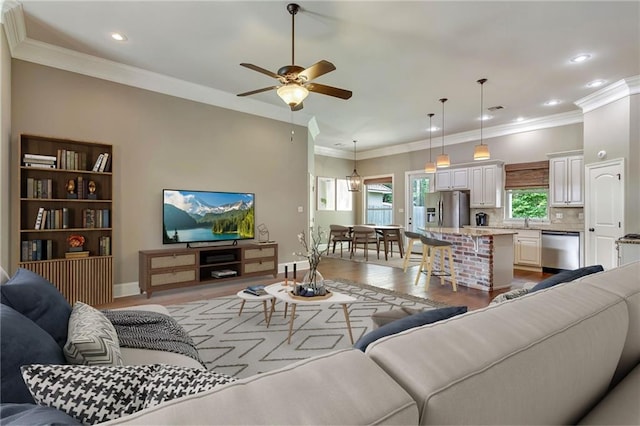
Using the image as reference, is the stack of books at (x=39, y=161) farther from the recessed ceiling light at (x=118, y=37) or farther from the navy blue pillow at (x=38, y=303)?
the navy blue pillow at (x=38, y=303)

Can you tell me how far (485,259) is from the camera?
4.55m

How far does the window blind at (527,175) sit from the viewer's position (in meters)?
6.30

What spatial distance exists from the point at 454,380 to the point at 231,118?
208 inches

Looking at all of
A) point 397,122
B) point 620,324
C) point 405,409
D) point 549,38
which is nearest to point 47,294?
point 405,409

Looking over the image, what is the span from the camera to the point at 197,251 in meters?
4.52

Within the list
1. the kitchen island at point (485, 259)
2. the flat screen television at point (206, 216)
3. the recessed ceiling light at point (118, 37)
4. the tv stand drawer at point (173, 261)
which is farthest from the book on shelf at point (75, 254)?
the kitchen island at point (485, 259)

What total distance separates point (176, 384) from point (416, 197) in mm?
8423

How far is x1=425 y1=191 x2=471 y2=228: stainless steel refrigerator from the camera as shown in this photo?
723 centimetres

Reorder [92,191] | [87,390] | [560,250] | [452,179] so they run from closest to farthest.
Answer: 1. [87,390]
2. [92,191]
3. [560,250]
4. [452,179]

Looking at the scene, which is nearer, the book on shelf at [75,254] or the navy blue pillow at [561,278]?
the navy blue pillow at [561,278]

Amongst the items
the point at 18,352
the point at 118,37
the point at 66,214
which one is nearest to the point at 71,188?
the point at 66,214

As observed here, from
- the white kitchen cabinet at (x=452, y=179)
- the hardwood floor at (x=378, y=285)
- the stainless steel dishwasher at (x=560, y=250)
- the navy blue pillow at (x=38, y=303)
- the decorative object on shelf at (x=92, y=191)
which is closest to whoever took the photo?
the navy blue pillow at (x=38, y=303)

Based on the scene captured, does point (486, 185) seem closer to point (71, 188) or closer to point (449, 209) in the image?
point (449, 209)

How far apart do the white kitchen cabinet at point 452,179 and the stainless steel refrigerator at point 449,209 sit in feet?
0.74
